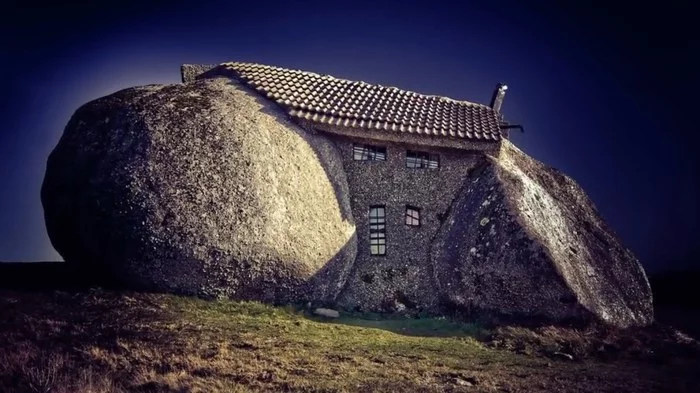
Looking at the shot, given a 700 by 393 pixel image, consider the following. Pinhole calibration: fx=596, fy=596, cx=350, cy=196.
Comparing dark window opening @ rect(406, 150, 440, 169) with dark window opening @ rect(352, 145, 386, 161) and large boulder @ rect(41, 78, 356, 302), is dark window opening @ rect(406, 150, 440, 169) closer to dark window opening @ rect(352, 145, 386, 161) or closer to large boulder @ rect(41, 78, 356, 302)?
dark window opening @ rect(352, 145, 386, 161)

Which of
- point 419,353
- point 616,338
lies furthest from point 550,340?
point 419,353

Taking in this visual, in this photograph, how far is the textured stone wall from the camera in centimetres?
2295

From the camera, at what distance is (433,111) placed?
27.3 m

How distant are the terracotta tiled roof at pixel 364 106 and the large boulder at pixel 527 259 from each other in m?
2.16

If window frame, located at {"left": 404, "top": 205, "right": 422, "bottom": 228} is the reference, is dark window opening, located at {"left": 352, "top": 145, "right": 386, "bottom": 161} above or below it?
above

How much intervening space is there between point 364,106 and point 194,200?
29.8 feet

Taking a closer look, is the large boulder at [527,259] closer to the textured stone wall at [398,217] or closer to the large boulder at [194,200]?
the textured stone wall at [398,217]

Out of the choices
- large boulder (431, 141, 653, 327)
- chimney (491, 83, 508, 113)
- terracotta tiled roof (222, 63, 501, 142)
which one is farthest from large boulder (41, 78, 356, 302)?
chimney (491, 83, 508, 113)

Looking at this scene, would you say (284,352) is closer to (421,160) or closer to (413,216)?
(413,216)

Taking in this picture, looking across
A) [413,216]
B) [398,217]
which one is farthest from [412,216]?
[398,217]

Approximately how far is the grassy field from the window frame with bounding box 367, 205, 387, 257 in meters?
3.71

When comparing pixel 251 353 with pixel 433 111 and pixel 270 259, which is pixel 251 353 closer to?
pixel 270 259

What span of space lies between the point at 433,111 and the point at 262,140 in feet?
29.3

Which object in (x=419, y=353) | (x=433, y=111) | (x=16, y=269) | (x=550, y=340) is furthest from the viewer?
(x=433, y=111)
